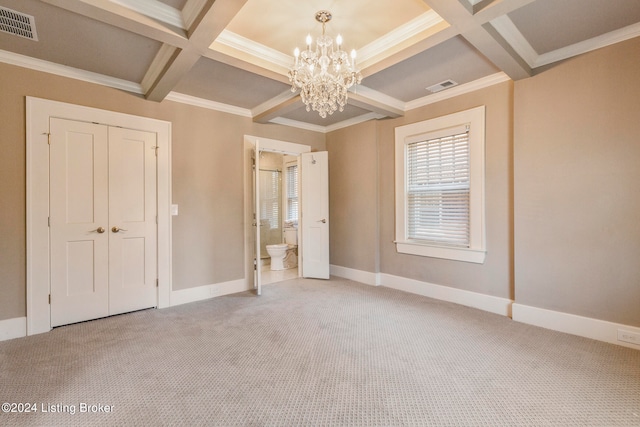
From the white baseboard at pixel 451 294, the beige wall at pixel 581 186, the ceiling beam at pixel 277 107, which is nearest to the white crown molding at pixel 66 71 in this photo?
the ceiling beam at pixel 277 107

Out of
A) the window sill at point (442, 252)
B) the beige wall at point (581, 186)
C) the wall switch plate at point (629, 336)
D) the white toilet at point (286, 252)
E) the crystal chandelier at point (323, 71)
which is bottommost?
the wall switch plate at point (629, 336)

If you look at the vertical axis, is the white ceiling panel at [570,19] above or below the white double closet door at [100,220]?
above

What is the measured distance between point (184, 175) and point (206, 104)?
99 cm

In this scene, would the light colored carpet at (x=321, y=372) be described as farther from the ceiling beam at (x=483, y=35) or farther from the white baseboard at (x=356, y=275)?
the ceiling beam at (x=483, y=35)

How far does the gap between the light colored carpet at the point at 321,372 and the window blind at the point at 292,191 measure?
3.63 m

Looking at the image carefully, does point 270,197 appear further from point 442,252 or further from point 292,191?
point 442,252

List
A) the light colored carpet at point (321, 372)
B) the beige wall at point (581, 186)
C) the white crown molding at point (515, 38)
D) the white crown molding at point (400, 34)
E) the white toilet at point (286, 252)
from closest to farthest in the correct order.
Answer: the light colored carpet at point (321, 372) → the white crown molding at point (515, 38) → the white crown molding at point (400, 34) → the beige wall at point (581, 186) → the white toilet at point (286, 252)

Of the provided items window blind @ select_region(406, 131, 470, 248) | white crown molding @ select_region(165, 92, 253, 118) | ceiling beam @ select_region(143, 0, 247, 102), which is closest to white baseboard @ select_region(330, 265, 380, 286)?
window blind @ select_region(406, 131, 470, 248)

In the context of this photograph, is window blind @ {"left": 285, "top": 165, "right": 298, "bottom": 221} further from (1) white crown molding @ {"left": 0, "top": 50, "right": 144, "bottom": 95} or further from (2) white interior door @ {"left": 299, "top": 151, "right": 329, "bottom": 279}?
(1) white crown molding @ {"left": 0, "top": 50, "right": 144, "bottom": 95}

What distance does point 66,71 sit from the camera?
113 inches

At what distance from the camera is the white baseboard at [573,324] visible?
2.47 m

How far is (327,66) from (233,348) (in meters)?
2.51

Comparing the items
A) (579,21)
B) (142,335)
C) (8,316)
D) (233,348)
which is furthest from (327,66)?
(8,316)

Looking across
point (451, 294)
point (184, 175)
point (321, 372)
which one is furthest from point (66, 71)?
point (451, 294)
